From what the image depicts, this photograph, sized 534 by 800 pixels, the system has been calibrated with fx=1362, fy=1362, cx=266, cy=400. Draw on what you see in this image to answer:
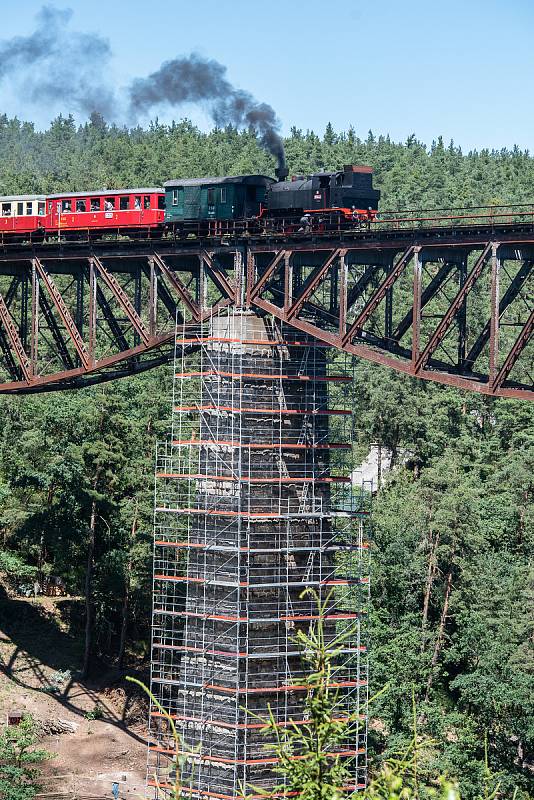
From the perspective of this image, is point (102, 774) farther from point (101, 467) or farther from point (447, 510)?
point (447, 510)

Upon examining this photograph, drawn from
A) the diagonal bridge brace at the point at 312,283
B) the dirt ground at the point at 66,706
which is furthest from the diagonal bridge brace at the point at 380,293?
the dirt ground at the point at 66,706

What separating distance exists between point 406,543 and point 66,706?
1934 cm

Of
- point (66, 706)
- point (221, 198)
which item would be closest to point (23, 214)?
point (221, 198)

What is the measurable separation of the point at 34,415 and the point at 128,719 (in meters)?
23.4

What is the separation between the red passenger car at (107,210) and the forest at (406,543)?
11.9 m

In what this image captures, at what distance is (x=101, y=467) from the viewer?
71.9 metres

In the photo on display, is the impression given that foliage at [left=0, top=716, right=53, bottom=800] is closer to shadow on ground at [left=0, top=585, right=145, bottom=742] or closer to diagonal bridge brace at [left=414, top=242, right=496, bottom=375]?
shadow on ground at [left=0, top=585, right=145, bottom=742]

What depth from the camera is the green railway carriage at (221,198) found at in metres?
52.9

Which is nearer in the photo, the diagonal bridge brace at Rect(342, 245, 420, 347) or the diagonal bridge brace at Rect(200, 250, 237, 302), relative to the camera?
the diagonal bridge brace at Rect(342, 245, 420, 347)

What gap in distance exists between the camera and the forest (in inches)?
2378

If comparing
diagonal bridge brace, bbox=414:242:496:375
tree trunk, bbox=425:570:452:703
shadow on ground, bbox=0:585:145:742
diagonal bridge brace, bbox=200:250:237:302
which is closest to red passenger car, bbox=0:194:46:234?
diagonal bridge brace, bbox=200:250:237:302

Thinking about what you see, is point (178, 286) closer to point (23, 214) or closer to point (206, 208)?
point (206, 208)

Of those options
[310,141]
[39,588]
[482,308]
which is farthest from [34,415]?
[310,141]

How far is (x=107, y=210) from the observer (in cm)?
5766
